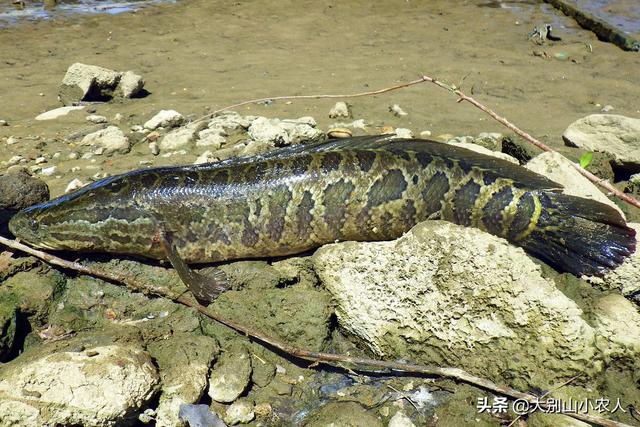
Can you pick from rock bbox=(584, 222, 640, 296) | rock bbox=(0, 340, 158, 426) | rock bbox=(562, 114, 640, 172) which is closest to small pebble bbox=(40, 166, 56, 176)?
rock bbox=(0, 340, 158, 426)

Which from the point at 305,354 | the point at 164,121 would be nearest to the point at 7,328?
the point at 305,354

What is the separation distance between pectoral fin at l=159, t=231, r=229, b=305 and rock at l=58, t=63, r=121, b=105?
4.96 meters

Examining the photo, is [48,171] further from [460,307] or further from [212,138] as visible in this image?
[460,307]

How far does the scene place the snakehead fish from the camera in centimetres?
461

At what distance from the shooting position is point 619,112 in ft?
29.0

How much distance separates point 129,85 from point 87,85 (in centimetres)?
60

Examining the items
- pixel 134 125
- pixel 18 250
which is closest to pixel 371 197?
pixel 18 250

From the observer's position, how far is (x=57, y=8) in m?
15.2

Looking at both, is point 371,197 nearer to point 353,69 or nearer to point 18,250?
point 18,250

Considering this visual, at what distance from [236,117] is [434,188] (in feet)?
10.8

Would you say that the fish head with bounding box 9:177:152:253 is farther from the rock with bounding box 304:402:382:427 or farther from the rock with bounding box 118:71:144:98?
the rock with bounding box 118:71:144:98

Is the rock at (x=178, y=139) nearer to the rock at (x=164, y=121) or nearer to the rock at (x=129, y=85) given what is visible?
the rock at (x=164, y=121)

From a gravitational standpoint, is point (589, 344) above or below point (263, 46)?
above

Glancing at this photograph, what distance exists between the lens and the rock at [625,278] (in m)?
4.28
